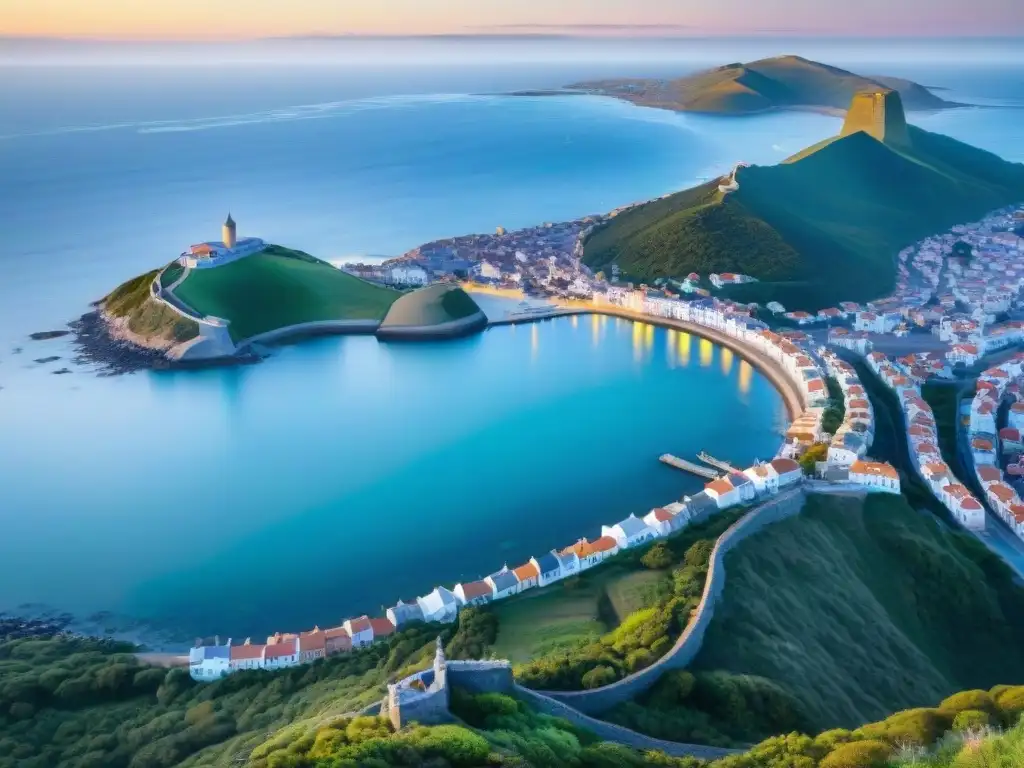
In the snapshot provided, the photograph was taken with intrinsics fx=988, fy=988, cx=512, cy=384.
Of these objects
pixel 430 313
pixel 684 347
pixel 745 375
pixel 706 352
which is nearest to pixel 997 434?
pixel 745 375

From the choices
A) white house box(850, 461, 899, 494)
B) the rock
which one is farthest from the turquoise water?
the rock

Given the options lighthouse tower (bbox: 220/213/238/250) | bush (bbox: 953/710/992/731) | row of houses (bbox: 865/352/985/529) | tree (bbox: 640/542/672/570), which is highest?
bush (bbox: 953/710/992/731)

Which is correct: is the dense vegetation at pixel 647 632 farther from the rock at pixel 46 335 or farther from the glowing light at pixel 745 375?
the rock at pixel 46 335

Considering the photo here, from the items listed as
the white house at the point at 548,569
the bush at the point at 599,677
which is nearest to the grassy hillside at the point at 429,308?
the white house at the point at 548,569

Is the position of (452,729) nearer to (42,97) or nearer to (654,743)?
(654,743)

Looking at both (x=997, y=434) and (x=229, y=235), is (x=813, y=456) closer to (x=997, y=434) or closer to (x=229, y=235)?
(x=997, y=434)

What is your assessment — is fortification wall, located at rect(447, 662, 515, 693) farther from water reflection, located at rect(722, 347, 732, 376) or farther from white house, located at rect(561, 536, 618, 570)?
water reflection, located at rect(722, 347, 732, 376)

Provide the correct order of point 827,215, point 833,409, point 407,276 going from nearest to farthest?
point 833,409 → point 407,276 → point 827,215
